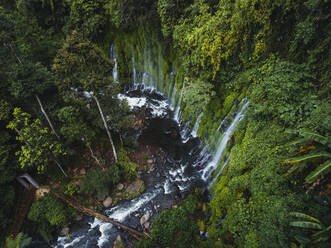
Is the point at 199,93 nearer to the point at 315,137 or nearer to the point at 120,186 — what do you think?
the point at 315,137

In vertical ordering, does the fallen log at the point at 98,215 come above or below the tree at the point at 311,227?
below

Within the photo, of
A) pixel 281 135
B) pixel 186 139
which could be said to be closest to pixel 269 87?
pixel 281 135

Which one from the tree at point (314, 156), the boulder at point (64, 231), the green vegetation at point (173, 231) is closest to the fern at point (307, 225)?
the tree at point (314, 156)

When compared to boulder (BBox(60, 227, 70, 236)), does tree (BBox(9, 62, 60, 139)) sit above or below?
above

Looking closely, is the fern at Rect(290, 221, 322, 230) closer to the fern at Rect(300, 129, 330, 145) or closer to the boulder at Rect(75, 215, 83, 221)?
the fern at Rect(300, 129, 330, 145)

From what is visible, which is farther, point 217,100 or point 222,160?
point 217,100

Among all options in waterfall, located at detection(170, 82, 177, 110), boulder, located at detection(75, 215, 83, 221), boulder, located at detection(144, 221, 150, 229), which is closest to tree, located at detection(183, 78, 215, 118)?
waterfall, located at detection(170, 82, 177, 110)

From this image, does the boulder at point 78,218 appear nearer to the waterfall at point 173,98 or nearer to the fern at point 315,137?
the waterfall at point 173,98

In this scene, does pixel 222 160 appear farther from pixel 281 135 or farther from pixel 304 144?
pixel 304 144
